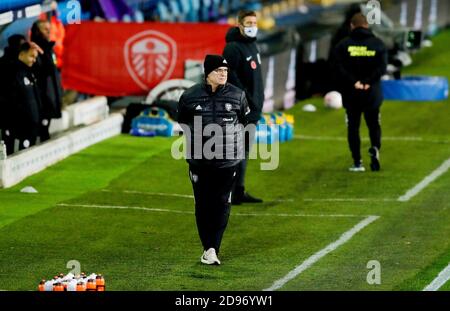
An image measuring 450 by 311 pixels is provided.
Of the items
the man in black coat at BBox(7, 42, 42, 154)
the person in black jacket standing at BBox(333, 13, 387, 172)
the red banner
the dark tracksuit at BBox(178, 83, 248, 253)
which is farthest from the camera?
the red banner

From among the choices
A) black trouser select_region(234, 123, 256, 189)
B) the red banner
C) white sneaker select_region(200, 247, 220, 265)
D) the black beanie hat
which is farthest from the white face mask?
the red banner

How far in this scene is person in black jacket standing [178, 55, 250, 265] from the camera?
17750 mm

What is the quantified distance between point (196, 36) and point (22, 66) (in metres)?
5.66

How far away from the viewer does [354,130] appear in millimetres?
24203

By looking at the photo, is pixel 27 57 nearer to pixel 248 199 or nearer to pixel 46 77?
pixel 46 77

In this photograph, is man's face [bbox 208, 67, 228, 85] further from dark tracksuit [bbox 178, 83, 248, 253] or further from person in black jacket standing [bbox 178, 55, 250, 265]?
dark tracksuit [bbox 178, 83, 248, 253]

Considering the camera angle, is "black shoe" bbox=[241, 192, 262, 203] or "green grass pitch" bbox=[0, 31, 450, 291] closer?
"green grass pitch" bbox=[0, 31, 450, 291]

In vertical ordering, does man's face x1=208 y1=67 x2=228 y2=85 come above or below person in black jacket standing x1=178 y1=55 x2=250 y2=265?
above

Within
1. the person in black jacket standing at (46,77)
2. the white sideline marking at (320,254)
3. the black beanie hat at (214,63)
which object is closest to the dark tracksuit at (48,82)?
the person in black jacket standing at (46,77)

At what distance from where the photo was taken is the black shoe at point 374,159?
2441 centimetres

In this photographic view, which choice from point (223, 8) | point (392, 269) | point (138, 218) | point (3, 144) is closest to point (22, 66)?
point (3, 144)

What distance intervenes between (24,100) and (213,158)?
6.81 metres

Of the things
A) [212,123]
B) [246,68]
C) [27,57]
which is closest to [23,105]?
[27,57]

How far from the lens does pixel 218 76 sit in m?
17.7
